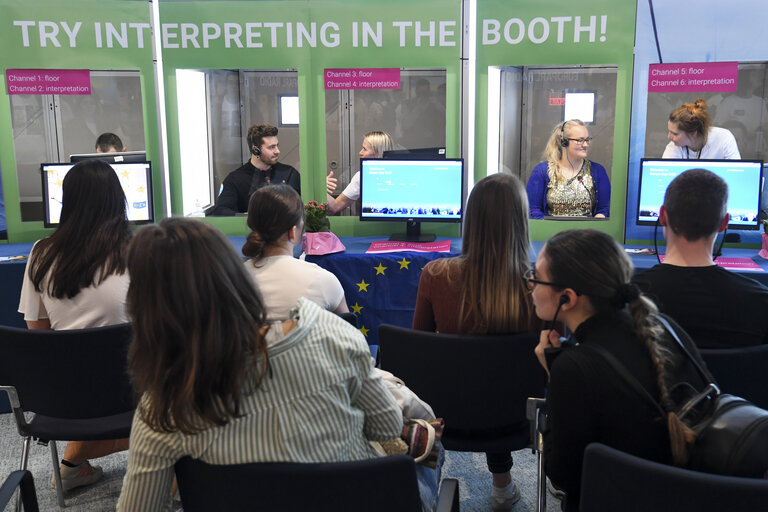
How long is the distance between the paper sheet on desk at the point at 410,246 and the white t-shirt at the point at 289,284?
1233 millimetres

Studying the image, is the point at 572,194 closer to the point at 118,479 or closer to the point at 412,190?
the point at 412,190

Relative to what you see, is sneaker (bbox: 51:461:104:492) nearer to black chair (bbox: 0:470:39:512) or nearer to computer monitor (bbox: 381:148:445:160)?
black chair (bbox: 0:470:39:512)

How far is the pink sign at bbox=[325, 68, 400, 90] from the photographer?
4.07m

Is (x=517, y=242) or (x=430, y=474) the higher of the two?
(x=517, y=242)

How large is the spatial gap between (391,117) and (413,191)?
9.65 ft

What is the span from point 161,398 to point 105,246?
1.43 metres

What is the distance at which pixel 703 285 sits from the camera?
6.72 feet

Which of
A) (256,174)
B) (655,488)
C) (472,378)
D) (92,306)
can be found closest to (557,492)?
(472,378)

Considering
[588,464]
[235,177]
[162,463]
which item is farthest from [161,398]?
[235,177]

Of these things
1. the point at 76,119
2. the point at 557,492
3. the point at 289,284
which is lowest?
the point at 557,492

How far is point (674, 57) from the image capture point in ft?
12.5

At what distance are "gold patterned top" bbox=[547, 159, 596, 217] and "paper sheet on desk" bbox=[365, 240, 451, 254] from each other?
2.75 feet

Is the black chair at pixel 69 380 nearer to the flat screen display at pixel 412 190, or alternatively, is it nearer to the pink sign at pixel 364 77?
the flat screen display at pixel 412 190

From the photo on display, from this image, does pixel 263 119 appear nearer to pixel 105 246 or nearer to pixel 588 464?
pixel 105 246
